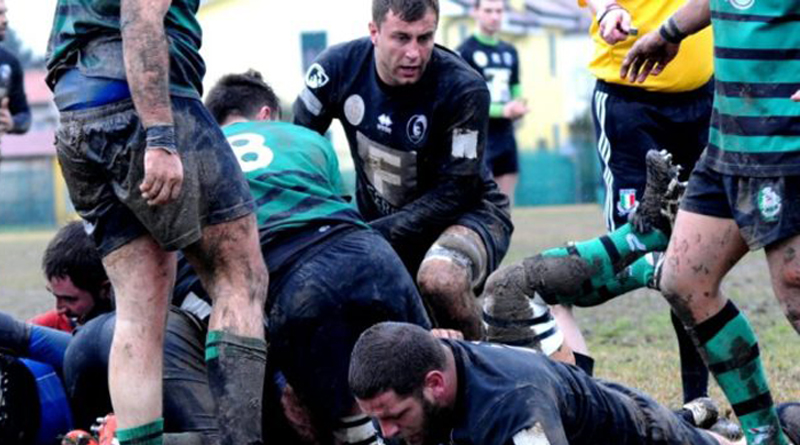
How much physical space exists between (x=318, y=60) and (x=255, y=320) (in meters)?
2.23

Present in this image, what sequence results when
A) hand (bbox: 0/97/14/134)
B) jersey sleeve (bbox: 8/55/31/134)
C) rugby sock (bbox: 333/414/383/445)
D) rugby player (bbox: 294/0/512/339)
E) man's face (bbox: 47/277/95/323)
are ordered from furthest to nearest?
1. jersey sleeve (bbox: 8/55/31/134)
2. hand (bbox: 0/97/14/134)
3. rugby player (bbox: 294/0/512/339)
4. man's face (bbox: 47/277/95/323)
5. rugby sock (bbox: 333/414/383/445)

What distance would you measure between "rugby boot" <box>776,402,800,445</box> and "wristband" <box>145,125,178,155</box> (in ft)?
7.32

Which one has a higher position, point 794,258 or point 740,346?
point 794,258

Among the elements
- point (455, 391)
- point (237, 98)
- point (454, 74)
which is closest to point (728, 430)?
point (455, 391)

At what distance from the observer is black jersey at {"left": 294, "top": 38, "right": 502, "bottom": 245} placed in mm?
6199

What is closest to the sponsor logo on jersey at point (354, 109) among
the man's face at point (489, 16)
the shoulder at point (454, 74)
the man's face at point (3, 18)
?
the shoulder at point (454, 74)

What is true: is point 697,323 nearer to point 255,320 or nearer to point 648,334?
point 255,320

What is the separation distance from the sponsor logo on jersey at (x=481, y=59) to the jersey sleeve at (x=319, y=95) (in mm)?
6440

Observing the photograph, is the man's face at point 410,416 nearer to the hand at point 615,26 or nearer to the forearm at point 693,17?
the forearm at point 693,17

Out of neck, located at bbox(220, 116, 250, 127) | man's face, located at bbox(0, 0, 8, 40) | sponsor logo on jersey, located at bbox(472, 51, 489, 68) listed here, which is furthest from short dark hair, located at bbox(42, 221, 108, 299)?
sponsor logo on jersey, located at bbox(472, 51, 489, 68)

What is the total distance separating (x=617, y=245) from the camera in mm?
5578

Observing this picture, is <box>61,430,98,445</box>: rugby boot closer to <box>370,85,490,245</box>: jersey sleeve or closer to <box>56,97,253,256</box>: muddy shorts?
<box>56,97,253,256</box>: muddy shorts

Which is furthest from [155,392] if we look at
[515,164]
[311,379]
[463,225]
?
[515,164]

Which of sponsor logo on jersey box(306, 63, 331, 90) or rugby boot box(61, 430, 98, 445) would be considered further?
sponsor logo on jersey box(306, 63, 331, 90)
